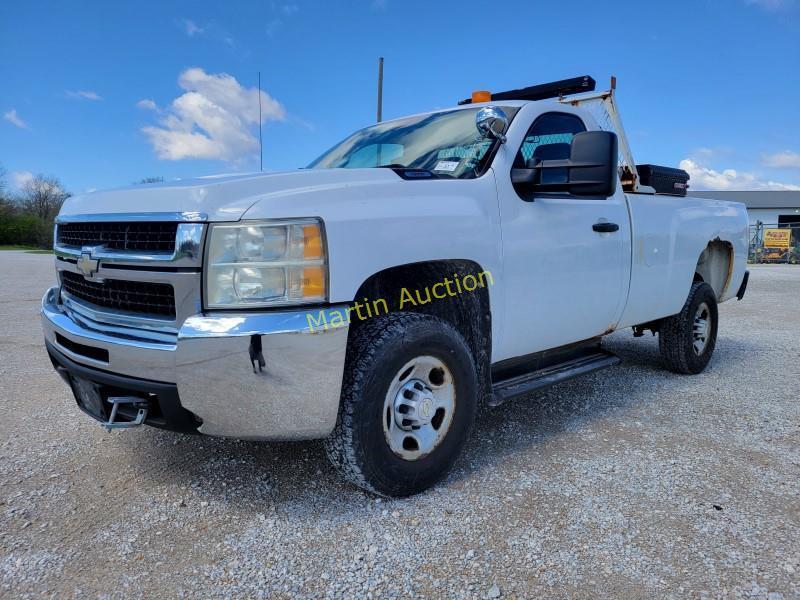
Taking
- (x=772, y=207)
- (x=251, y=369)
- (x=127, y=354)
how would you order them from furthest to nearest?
(x=772, y=207), (x=127, y=354), (x=251, y=369)

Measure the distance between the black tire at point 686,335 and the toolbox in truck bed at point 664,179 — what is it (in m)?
0.85

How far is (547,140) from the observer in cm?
348

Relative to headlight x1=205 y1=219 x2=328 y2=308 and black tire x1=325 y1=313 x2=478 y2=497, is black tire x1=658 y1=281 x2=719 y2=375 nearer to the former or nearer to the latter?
black tire x1=325 y1=313 x2=478 y2=497

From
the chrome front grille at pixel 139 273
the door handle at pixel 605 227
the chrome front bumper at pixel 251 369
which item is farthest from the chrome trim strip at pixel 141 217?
the door handle at pixel 605 227

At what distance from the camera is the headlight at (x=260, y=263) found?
217 centimetres

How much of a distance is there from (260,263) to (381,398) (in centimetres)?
77

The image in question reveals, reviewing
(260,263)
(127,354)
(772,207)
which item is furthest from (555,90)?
(772,207)

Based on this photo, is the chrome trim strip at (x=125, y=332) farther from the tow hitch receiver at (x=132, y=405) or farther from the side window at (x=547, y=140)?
the side window at (x=547, y=140)

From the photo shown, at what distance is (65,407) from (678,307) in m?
4.66

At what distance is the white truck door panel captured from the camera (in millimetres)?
3055

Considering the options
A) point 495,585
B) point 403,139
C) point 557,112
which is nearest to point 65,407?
point 403,139

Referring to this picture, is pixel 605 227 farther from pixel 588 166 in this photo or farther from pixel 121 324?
pixel 121 324

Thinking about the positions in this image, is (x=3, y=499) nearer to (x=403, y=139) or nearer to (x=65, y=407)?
(x=65, y=407)

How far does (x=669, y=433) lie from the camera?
11.9 feet
